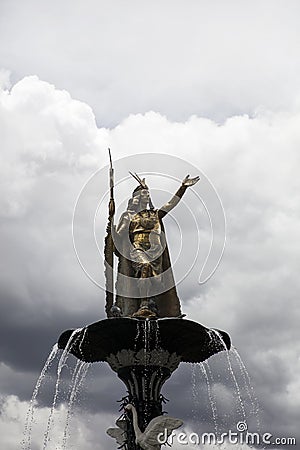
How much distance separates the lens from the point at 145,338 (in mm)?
22359

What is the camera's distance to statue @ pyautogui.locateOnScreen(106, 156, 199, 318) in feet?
79.5

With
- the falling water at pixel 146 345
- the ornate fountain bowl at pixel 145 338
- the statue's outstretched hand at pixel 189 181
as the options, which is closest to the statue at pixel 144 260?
the statue's outstretched hand at pixel 189 181

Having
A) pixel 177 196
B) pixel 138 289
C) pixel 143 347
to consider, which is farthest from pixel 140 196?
pixel 143 347

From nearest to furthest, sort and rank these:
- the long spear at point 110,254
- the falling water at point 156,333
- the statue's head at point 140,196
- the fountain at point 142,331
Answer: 1. the falling water at point 156,333
2. the fountain at point 142,331
3. the long spear at point 110,254
4. the statue's head at point 140,196

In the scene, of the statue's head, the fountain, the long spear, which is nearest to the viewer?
the fountain

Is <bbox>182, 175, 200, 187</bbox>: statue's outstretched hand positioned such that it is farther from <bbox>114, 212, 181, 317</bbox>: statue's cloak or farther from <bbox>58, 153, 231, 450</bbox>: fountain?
<bbox>114, 212, 181, 317</bbox>: statue's cloak

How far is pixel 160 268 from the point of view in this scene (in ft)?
81.1

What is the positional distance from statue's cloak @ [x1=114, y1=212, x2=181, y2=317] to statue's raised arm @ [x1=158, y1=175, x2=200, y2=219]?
2.19 ft

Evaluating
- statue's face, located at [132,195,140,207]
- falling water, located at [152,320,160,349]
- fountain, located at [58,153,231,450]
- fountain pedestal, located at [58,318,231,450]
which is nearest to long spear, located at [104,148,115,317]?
fountain, located at [58,153,231,450]

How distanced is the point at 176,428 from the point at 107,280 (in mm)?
5744

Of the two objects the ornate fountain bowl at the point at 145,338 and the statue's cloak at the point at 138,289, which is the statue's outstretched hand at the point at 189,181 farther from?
the ornate fountain bowl at the point at 145,338

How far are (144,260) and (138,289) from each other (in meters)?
0.95

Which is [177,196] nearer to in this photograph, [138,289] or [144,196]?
[144,196]

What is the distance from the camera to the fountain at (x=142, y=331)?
22.1 metres
